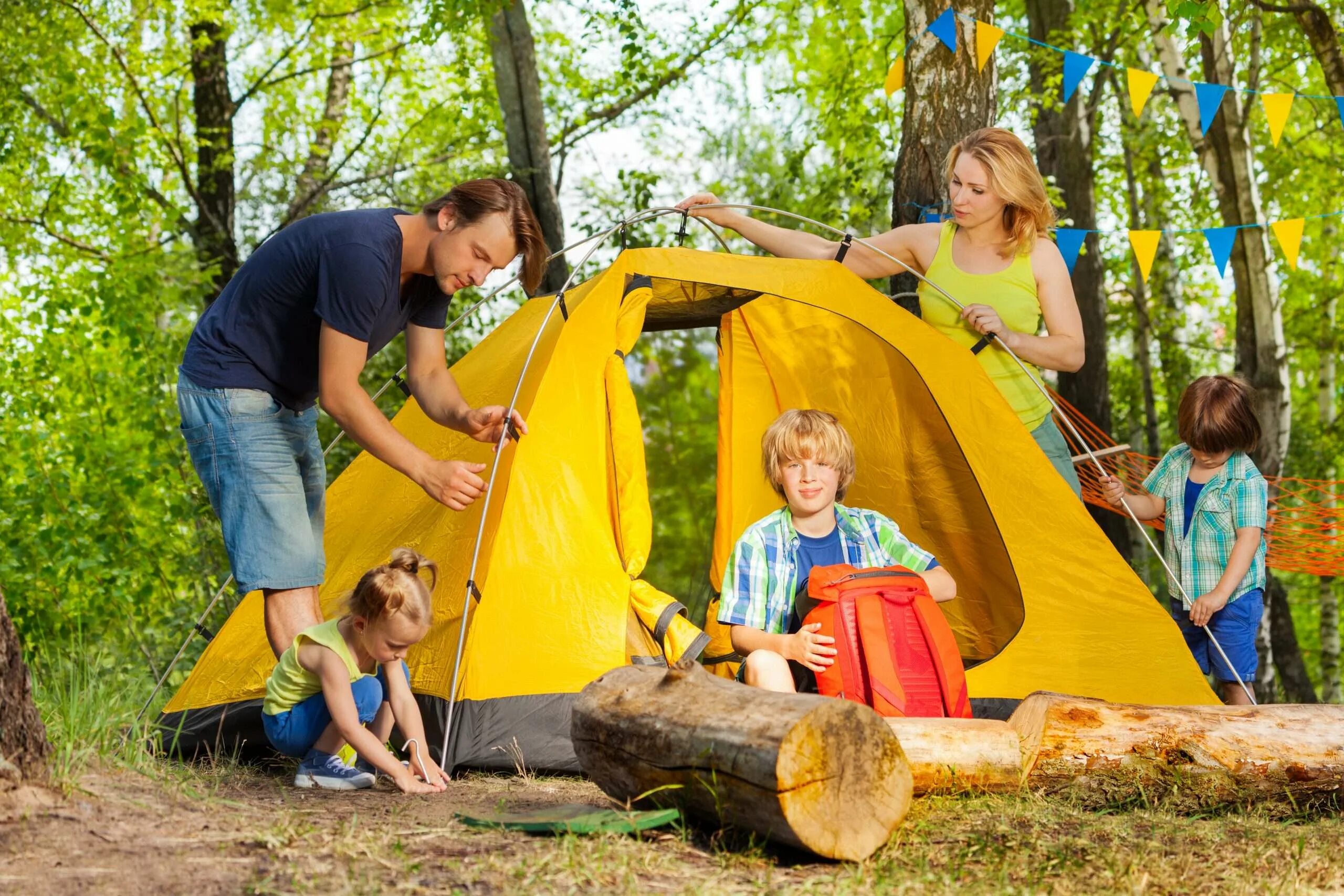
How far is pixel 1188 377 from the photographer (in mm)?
11500

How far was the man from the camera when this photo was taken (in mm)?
2898

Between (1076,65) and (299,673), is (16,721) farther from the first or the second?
(1076,65)

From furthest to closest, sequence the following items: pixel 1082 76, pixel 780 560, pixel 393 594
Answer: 1. pixel 1082 76
2. pixel 780 560
3. pixel 393 594

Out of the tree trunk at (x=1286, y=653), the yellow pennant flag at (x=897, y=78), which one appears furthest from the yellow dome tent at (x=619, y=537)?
the tree trunk at (x=1286, y=653)

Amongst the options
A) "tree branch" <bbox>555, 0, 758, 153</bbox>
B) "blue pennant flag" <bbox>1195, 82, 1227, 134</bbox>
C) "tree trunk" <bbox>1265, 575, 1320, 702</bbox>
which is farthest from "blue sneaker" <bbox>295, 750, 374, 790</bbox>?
"tree trunk" <bbox>1265, 575, 1320, 702</bbox>

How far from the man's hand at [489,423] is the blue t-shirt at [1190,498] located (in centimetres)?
219

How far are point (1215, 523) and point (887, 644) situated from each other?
1.47 metres

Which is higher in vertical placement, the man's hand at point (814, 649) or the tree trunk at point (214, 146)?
the tree trunk at point (214, 146)

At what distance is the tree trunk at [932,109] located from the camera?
15.4 ft

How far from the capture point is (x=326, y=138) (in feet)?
34.9

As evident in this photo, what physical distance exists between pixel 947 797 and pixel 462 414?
1.65 metres

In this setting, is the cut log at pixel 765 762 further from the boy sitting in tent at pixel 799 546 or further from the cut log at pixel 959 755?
the boy sitting in tent at pixel 799 546

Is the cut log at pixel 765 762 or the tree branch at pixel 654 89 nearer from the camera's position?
the cut log at pixel 765 762

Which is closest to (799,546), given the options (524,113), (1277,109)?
(1277,109)
